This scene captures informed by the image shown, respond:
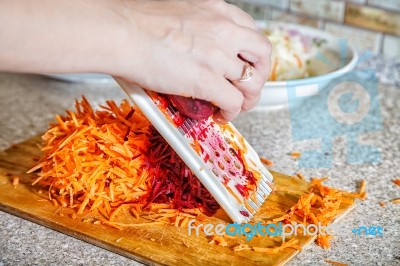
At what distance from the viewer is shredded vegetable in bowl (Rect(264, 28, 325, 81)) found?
1823mm

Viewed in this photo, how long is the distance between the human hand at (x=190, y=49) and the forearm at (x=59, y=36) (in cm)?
3

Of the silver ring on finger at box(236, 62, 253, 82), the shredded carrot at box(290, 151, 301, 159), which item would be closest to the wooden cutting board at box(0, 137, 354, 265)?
the shredded carrot at box(290, 151, 301, 159)

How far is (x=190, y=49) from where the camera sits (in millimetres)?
1109

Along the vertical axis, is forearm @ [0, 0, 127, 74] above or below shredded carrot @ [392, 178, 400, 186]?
above

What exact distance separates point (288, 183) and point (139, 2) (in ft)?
1.60

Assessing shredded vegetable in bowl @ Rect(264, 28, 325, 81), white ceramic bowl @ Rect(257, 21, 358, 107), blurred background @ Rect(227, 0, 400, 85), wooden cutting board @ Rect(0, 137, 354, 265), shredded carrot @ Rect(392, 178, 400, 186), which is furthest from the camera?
blurred background @ Rect(227, 0, 400, 85)

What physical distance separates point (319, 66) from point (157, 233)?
35.1 inches

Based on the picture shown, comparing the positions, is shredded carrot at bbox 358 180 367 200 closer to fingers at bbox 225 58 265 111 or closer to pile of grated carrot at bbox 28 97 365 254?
pile of grated carrot at bbox 28 97 365 254

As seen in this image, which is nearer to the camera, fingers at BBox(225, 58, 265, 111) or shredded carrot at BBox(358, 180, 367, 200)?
fingers at BBox(225, 58, 265, 111)

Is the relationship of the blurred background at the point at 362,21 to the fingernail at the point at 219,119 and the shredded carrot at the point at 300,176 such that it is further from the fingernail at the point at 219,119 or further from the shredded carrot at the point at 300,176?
the fingernail at the point at 219,119

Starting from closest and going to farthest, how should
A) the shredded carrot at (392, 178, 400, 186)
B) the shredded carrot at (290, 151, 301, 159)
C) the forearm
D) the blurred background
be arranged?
the forearm < the shredded carrot at (392, 178, 400, 186) < the shredded carrot at (290, 151, 301, 159) < the blurred background

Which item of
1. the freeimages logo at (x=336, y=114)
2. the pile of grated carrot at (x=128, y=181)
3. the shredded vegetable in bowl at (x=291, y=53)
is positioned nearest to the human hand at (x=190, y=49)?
the pile of grated carrot at (x=128, y=181)

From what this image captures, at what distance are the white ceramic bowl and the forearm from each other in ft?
2.18

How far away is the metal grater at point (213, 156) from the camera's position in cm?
119
